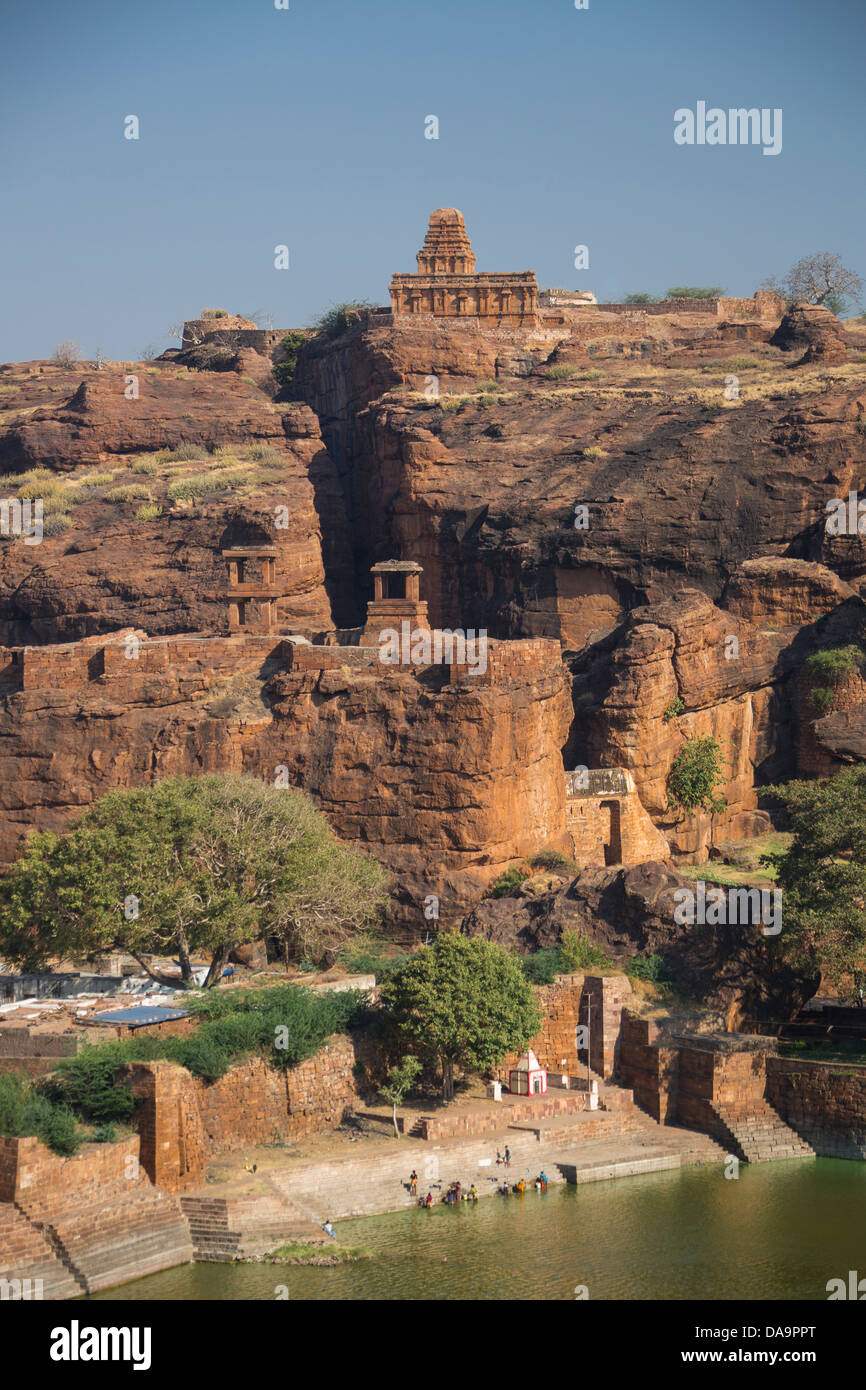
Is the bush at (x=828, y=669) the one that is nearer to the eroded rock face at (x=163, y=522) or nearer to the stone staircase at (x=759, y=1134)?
the eroded rock face at (x=163, y=522)

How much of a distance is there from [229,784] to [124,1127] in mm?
11371

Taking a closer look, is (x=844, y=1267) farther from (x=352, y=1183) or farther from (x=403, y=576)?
(x=403, y=576)

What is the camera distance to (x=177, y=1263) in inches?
1151

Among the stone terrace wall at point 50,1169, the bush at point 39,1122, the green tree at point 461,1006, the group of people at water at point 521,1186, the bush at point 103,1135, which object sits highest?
the green tree at point 461,1006

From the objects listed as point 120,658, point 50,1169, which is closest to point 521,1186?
point 50,1169

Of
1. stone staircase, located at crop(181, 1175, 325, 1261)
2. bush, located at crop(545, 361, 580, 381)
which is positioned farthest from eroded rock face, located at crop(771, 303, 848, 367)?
stone staircase, located at crop(181, 1175, 325, 1261)

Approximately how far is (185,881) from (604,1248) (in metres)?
12.8

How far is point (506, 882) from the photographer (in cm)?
4281

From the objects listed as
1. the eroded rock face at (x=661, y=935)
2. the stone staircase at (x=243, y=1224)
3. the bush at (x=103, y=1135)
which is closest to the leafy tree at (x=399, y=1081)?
the stone staircase at (x=243, y=1224)

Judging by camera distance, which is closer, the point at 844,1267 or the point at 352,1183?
the point at 844,1267

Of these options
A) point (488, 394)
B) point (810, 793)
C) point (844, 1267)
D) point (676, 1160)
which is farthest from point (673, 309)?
point (844, 1267)

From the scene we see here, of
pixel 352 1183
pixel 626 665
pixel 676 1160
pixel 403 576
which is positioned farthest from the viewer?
pixel 403 576

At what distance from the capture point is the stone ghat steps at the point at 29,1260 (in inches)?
1086

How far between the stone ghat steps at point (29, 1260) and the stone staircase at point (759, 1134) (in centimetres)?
1349
